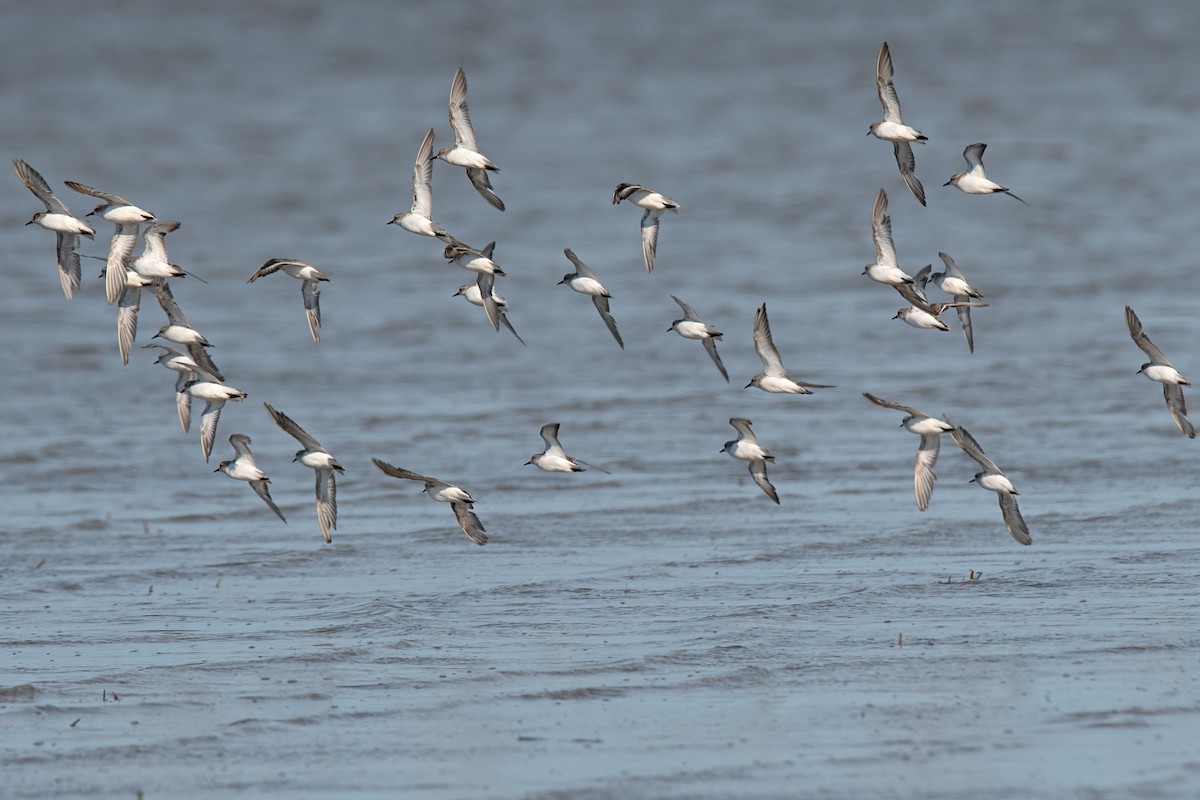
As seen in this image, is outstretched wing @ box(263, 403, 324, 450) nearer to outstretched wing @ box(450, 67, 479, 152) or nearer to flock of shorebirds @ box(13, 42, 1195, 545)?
flock of shorebirds @ box(13, 42, 1195, 545)

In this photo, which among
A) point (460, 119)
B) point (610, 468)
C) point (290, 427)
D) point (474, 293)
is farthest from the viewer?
point (610, 468)

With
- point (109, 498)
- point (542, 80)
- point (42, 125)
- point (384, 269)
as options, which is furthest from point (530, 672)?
point (542, 80)

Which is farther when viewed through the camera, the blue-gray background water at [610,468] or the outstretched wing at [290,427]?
the outstretched wing at [290,427]

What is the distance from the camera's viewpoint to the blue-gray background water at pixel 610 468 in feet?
29.8

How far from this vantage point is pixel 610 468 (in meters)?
17.0

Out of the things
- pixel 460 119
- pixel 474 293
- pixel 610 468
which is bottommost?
pixel 610 468

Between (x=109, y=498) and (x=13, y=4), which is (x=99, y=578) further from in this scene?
(x=13, y=4)

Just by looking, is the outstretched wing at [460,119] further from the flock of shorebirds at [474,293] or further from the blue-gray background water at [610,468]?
the blue-gray background water at [610,468]

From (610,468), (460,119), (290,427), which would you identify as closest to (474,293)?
(460,119)

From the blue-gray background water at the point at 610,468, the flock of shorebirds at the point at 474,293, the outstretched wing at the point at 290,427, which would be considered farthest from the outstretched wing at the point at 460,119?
the blue-gray background water at the point at 610,468

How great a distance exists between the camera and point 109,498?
16.1 metres

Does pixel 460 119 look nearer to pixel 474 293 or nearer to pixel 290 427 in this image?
pixel 474 293

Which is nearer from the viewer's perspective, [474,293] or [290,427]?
[290,427]

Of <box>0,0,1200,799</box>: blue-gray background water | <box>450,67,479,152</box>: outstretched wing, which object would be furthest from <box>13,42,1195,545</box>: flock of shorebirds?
<box>0,0,1200,799</box>: blue-gray background water
